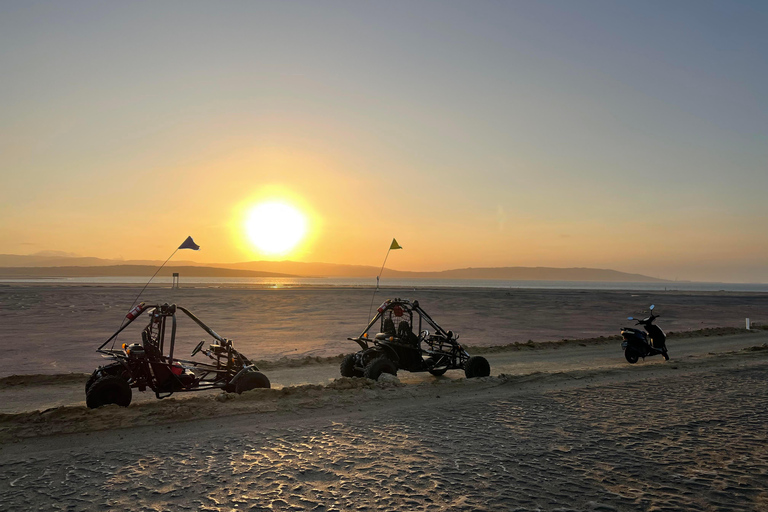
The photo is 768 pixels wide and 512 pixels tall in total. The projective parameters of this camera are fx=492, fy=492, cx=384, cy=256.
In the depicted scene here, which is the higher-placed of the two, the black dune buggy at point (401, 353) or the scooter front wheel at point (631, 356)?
the black dune buggy at point (401, 353)

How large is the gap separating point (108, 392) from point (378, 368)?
5269 millimetres

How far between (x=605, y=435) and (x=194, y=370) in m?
7.34

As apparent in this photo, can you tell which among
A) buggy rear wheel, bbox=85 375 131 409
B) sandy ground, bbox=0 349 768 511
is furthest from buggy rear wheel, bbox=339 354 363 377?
buggy rear wheel, bbox=85 375 131 409

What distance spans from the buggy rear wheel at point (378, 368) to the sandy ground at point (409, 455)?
0.84 meters

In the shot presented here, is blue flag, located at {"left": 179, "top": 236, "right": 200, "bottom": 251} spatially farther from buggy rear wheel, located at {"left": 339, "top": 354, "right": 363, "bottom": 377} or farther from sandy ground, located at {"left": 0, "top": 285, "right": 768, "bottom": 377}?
sandy ground, located at {"left": 0, "top": 285, "right": 768, "bottom": 377}

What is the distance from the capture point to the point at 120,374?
8.69 m

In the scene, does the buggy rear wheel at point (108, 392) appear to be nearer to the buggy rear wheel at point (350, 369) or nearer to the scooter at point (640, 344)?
the buggy rear wheel at point (350, 369)

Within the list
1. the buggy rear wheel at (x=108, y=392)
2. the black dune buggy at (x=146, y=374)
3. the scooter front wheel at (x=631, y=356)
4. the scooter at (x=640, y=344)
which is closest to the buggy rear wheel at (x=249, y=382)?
the black dune buggy at (x=146, y=374)

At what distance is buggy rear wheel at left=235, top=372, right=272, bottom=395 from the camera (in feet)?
31.0

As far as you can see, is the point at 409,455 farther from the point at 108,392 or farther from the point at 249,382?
the point at 108,392

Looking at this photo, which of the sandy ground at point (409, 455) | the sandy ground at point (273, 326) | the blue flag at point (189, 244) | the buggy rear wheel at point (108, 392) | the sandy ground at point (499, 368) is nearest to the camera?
the sandy ground at point (409, 455)

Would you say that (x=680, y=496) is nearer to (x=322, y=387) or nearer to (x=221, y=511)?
(x=221, y=511)

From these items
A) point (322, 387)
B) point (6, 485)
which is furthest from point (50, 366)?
point (6, 485)

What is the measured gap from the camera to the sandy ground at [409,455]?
5.16 metres
